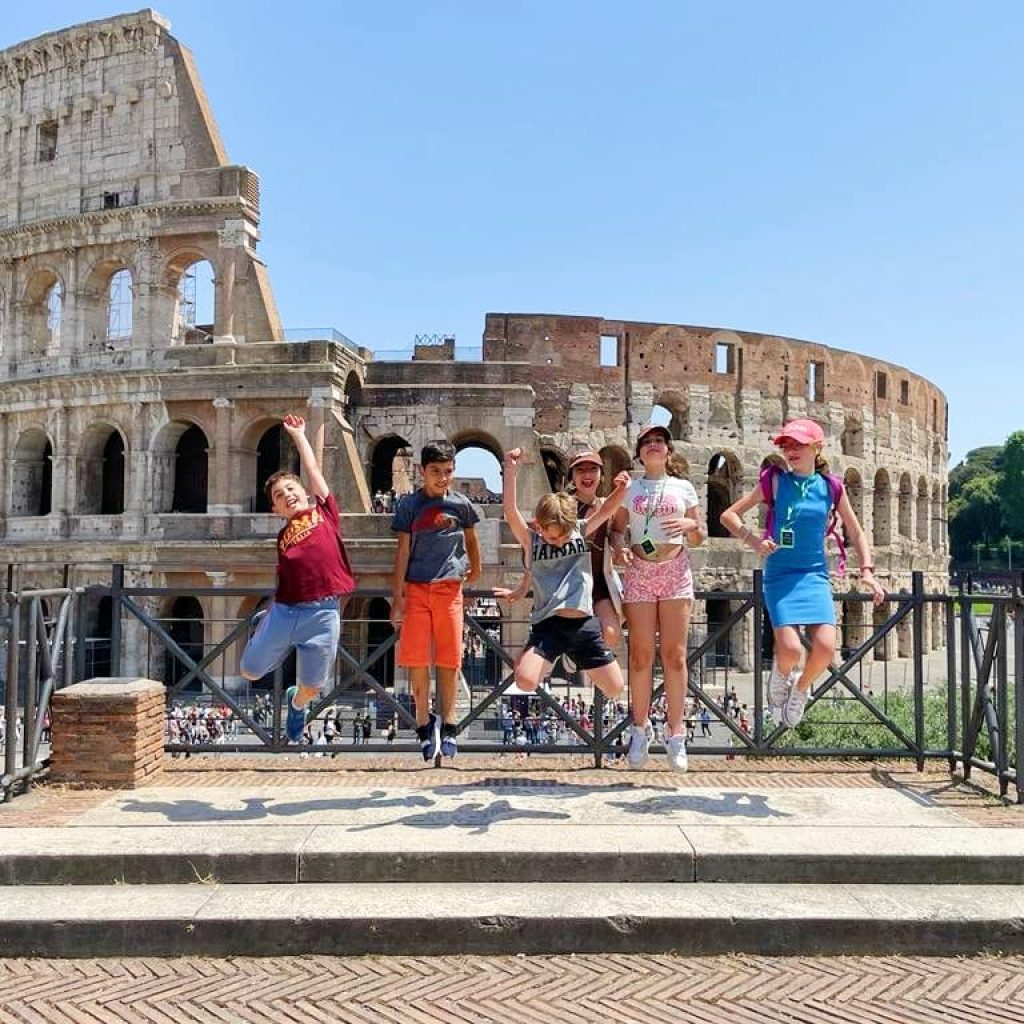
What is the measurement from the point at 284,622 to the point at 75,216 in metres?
24.3

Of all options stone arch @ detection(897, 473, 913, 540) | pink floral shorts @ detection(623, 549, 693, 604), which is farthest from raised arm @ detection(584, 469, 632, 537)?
stone arch @ detection(897, 473, 913, 540)

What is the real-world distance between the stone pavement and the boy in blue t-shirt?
1.46ft

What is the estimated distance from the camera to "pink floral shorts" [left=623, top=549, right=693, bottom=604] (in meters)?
5.54

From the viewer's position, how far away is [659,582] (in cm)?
555

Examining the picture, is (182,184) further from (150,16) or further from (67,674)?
(67,674)

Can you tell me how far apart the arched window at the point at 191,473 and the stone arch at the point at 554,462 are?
9737 millimetres

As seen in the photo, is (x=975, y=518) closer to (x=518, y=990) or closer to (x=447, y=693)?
(x=447, y=693)

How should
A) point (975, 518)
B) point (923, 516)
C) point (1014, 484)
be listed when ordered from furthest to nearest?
point (975, 518) < point (1014, 484) < point (923, 516)

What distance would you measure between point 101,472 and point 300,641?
2382cm

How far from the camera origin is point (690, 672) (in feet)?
22.6

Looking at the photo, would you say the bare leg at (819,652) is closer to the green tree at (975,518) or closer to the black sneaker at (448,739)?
the black sneaker at (448,739)

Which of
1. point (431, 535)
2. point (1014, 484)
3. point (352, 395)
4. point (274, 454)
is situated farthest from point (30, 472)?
point (1014, 484)

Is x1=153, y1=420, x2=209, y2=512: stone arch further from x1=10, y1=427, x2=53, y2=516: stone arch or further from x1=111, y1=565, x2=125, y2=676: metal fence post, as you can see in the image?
x1=111, y1=565, x2=125, y2=676: metal fence post

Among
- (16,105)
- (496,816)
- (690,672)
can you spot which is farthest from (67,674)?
(16,105)
